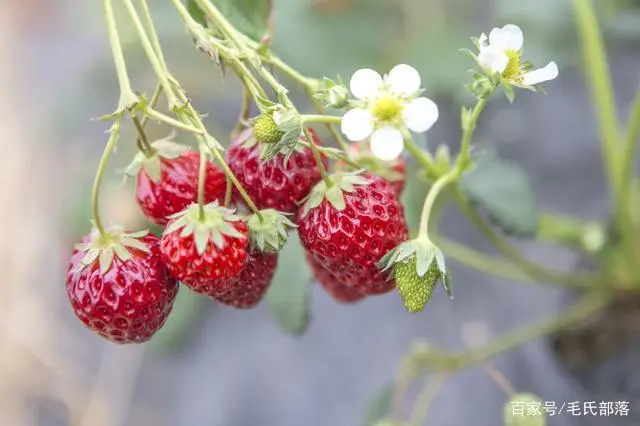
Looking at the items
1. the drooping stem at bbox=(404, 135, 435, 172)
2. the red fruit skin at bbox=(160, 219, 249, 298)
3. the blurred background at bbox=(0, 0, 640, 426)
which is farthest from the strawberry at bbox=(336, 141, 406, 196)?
the blurred background at bbox=(0, 0, 640, 426)

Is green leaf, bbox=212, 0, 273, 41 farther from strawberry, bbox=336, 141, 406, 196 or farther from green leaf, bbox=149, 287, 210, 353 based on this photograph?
green leaf, bbox=149, 287, 210, 353

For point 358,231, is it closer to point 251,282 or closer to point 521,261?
point 251,282

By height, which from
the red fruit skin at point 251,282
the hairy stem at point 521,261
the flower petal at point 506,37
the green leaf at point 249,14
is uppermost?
the green leaf at point 249,14

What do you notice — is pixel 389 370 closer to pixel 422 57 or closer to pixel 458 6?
pixel 422 57

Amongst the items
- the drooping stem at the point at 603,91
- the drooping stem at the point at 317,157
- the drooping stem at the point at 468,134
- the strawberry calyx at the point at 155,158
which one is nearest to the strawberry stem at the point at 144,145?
the strawberry calyx at the point at 155,158

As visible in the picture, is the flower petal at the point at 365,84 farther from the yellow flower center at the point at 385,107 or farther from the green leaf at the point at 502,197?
the green leaf at the point at 502,197

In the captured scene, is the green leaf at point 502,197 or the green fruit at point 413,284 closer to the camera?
the green fruit at point 413,284

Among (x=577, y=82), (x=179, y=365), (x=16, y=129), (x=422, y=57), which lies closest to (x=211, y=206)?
(x=422, y=57)
